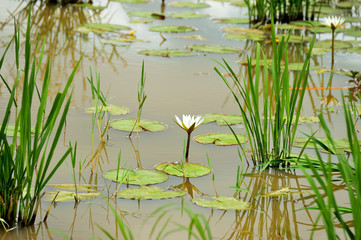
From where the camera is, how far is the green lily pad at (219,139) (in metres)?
2.87

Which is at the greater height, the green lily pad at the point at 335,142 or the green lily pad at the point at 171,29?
the green lily pad at the point at 171,29

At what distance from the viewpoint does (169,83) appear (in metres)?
3.84

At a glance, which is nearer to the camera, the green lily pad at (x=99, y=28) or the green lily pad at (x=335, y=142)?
the green lily pad at (x=335, y=142)

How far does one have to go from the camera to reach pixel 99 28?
5.11 metres

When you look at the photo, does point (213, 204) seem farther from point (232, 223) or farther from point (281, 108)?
point (281, 108)

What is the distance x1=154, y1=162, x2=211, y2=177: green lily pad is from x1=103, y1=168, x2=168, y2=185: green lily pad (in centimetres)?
5

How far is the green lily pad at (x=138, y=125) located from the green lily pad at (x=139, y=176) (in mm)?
507

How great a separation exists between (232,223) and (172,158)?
2.10 ft

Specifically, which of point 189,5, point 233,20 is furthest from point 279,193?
point 189,5

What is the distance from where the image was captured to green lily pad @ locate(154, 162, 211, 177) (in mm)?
2496

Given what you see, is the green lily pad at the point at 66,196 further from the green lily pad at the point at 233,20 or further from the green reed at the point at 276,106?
the green lily pad at the point at 233,20

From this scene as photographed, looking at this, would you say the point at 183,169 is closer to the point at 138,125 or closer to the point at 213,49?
the point at 138,125

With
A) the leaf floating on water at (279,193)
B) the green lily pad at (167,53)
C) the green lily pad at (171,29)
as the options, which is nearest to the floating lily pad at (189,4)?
the green lily pad at (171,29)

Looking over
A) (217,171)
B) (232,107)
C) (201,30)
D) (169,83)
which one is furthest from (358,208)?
(201,30)
